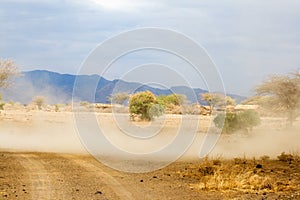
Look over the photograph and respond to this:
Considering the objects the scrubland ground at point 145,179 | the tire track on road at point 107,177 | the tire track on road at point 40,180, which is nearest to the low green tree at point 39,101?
the scrubland ground at point 145,179

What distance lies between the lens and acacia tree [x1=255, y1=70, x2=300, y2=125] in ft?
124

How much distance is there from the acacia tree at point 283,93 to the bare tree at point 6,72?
1834cm

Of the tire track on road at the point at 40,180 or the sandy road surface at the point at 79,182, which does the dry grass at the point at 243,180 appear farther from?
the tire track on road at the point at 40,180

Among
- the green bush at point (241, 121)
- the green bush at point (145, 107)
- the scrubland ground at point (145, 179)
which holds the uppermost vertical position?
the green bush at point (145, 107)

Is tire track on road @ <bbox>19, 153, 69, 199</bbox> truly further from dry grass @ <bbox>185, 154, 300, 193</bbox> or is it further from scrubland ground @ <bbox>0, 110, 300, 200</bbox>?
dry grass @ <bbox>185, 154, 300, 193</bbox>

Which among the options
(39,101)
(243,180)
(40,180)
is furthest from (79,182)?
(39,101)

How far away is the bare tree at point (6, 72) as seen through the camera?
43062 mm

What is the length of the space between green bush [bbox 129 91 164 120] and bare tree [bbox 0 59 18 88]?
9.57m

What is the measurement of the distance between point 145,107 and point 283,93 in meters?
11.3

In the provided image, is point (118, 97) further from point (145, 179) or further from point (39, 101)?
point (39, 101)

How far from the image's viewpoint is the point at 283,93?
125 feet

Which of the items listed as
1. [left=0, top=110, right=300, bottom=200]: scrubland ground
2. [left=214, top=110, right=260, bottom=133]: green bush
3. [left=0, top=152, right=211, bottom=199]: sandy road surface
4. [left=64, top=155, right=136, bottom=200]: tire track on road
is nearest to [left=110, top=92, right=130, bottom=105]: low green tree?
[left=0, top=110, right=300, bottom=200]: scrubland ground

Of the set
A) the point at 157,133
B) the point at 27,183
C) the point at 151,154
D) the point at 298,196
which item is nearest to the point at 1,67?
the point at 157,133

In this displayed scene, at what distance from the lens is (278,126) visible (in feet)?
142
